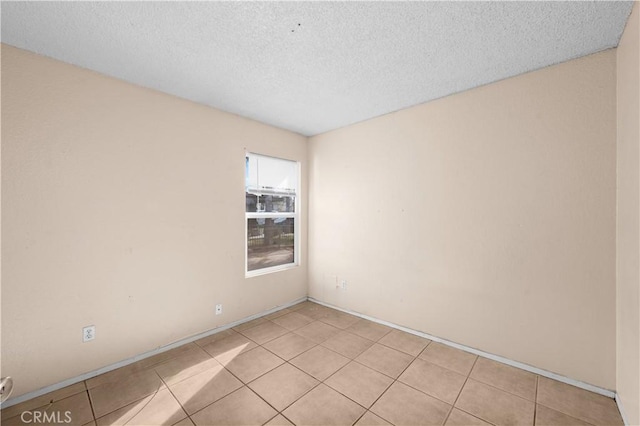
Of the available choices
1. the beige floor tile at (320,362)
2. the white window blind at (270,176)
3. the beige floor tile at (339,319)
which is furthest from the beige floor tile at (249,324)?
the white window blind at (270,176)

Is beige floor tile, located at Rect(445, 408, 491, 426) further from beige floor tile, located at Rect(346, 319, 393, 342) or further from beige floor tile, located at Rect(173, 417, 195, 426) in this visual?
beige floor tile, located at Rect(173, 417, 195, 426)

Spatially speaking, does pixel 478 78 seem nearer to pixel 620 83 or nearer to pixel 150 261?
pixel 620 83

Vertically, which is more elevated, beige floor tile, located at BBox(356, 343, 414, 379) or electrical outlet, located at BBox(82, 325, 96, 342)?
electrical outlet, located at BBox(82, 325, 96, 342)

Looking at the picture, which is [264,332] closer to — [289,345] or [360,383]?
[289,345]

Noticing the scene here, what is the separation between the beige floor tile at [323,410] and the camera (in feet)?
5.69

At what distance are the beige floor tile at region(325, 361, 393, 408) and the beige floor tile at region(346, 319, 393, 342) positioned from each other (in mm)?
599

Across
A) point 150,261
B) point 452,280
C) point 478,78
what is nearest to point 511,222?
point 452,280

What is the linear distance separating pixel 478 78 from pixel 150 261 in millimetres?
3460

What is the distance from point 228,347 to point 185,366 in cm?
43

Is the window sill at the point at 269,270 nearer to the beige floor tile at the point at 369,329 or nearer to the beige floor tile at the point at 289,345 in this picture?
the beige floor tile at the point at 289,345

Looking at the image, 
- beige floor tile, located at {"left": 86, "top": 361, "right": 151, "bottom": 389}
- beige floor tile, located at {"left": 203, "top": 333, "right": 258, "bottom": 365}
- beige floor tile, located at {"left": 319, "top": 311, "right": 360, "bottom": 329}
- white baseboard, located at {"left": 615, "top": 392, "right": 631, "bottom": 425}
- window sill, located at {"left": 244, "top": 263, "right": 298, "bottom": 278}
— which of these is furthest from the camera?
window sill, located at {"left": 244, "top": 263, "right": 298, "bottom": 278}

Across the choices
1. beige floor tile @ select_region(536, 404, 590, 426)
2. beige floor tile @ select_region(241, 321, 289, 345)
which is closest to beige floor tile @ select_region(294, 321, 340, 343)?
beige floor tile @ select_region(241, 321, 289, 345)

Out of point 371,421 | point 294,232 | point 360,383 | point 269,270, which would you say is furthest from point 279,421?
point 294,232

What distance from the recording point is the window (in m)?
3.42
